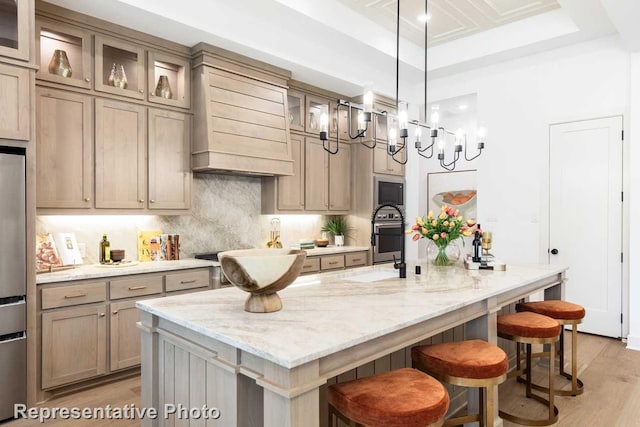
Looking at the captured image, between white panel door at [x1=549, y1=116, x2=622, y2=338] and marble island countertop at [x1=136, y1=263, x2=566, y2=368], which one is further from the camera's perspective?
white panel door at [x1=549, y1=116, x2=622, y2=338]

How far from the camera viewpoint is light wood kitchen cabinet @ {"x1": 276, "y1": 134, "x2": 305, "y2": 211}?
16.0ft

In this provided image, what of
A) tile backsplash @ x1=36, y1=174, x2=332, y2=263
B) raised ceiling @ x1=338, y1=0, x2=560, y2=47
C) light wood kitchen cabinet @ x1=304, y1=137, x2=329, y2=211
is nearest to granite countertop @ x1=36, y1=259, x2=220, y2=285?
tile backsplash @ x1=36, y1=174, x2=332, y2=263

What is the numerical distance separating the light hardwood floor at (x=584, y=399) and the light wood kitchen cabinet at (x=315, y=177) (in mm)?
2795

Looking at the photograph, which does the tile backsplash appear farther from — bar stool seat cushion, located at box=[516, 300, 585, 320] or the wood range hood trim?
bar stool seat cushion, located at box=[516, 300, 585, 320]

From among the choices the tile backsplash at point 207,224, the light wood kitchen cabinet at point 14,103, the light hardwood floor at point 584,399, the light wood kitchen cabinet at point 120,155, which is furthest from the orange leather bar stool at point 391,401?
the tile backsplash at point 207,224

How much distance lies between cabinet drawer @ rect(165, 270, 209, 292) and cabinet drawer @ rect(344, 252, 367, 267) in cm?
199

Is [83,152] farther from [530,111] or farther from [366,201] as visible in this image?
[530,111]

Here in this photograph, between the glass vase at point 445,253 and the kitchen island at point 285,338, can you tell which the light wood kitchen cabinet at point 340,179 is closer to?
the glass vase at point 445,253

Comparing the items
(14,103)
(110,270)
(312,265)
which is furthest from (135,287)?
(312,265)

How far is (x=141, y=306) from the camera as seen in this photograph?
6.40ft

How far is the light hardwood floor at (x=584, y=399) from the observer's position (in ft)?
8.63

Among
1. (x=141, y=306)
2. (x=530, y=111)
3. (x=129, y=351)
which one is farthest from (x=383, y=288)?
(x=530, y=111)

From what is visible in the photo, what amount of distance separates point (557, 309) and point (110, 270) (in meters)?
3.41

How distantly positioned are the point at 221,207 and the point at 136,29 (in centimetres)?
189
